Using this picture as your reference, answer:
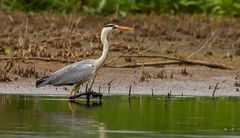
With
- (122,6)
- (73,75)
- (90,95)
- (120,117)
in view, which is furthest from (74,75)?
(122,6)

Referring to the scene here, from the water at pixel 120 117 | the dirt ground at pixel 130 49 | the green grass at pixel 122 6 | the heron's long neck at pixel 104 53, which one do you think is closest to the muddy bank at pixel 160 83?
the dirt ground at pixel 130 49

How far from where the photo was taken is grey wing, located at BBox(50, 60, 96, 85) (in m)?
14.7

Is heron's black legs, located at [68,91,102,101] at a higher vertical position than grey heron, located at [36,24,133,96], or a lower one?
lower

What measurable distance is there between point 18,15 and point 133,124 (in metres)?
12.0

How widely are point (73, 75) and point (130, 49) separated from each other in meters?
4.55

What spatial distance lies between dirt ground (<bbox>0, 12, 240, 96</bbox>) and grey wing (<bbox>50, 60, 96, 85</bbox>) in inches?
23.9

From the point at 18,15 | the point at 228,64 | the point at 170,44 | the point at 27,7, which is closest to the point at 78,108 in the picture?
the point at 228,64

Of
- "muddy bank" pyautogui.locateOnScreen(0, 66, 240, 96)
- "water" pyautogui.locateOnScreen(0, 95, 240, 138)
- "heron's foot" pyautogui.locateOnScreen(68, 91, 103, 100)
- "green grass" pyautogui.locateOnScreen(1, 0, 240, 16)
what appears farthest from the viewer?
"green grass" pyautogui.locateOnScreen(1, 0, 240, 16)

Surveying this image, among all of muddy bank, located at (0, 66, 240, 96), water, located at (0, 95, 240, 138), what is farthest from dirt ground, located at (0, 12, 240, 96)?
water, located at (0, 95, 240, 138)

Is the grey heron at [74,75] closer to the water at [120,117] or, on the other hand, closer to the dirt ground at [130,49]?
the water at [120,117]

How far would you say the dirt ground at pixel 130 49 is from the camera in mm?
16125

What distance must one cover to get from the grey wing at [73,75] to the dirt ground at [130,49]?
1.99 feet

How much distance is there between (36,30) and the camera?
2152 cm

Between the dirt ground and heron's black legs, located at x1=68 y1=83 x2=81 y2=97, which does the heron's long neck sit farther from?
the dirt ground
